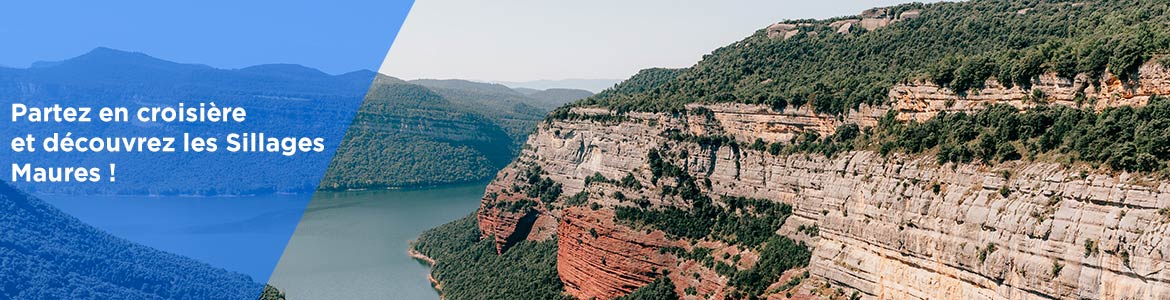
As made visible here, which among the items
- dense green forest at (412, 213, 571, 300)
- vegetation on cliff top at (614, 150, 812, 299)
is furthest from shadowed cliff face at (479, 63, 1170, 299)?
dense green forest at (412, 213, 571, 300)

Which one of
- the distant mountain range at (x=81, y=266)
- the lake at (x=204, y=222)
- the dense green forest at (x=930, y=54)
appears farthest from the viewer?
the lake at (x=204, y=222)

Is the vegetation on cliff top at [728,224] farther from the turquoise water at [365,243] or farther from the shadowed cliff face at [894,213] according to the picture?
the turquoise water at [365,243]

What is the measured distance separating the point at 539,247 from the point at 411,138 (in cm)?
5881

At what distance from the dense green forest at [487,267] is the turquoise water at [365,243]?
1.48 metres

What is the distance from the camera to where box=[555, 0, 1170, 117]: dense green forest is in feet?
72.8

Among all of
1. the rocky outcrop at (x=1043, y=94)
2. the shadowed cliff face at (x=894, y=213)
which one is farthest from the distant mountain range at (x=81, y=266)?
the rocky outcrop at (x=1043, y=94)

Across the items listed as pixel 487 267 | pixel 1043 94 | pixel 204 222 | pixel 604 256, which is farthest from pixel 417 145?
pixel 1043 94

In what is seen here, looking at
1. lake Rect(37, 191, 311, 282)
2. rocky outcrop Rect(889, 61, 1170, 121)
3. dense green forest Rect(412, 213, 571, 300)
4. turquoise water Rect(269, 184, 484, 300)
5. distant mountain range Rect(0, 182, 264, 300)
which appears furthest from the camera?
lake Rect(37, 191, 311, 282)

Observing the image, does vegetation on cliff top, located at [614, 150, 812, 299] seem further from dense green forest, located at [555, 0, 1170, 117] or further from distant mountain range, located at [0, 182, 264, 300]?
distant mountain range, located at [0, 182, 264, 300]

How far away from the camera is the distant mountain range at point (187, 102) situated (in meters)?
86.7

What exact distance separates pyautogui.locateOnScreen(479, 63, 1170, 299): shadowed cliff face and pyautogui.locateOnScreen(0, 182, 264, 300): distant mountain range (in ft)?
52.6

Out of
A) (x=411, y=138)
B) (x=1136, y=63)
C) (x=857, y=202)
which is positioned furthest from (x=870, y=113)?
(x=411, y=138)

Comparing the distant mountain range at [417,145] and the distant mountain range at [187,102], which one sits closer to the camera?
the distant mountain range at [187,102]

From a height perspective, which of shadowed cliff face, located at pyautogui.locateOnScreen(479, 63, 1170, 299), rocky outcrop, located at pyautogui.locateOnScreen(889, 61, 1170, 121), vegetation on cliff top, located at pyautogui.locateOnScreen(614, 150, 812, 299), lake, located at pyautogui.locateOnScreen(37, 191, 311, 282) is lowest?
lake, located at pyautogui.locateOnScreen(37, 191, 311, 282)
